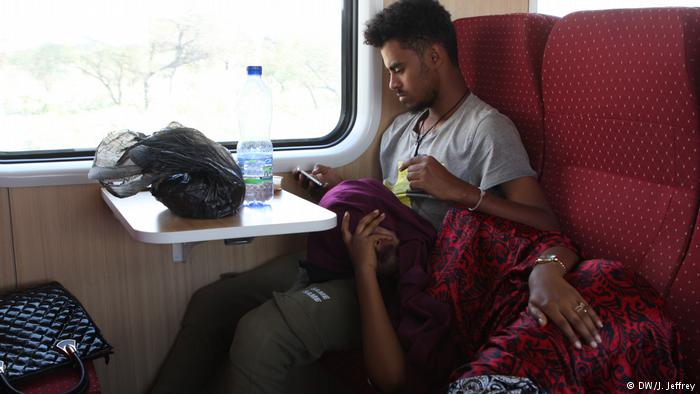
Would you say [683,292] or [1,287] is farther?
[1,287]

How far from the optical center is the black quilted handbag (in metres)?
1.61

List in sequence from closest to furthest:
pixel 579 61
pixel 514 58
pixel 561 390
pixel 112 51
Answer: pixel 561 390 < pixel 579 61 < pixel 514 58 < pixel 112 51

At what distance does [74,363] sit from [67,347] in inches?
1.9

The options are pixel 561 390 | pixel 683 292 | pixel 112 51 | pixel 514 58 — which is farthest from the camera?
pixel 112 51

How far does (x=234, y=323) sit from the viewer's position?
2.36 meters

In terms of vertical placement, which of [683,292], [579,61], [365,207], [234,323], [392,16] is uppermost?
[392,16]

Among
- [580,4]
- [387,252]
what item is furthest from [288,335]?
[580,4]

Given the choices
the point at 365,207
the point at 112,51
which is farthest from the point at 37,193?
the point at 365,207

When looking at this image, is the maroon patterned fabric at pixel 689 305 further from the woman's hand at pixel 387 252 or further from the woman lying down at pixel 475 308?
the woman's hand at pixel 387 252

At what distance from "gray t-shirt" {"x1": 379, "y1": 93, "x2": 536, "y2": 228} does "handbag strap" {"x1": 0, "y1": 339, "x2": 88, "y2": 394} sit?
1.09m

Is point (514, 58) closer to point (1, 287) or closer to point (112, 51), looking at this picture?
point (112, 51)

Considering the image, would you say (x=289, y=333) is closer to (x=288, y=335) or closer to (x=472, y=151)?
(x=288, y=335)

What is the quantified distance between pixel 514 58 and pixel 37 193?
1591mm

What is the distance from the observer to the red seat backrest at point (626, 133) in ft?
5.41
